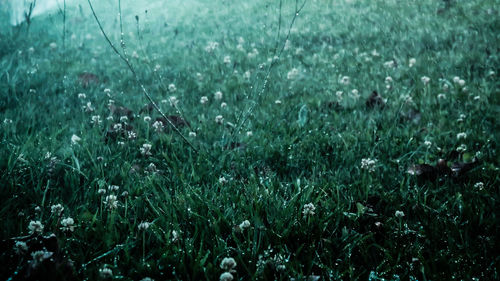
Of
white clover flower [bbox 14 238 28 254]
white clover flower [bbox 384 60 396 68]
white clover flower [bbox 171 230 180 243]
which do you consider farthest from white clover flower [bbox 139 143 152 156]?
white clover flower [bbox 384 60 396 68]

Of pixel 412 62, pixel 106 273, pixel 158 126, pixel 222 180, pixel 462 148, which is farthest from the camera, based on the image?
pixel 412 62

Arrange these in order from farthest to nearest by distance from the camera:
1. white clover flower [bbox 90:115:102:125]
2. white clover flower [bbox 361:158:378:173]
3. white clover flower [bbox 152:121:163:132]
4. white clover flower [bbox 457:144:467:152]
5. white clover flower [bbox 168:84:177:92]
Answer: white clover flower [bbox 168:84:177:92] → white clover flower [bbox 90:115:102:125] → white clover flower [bbox 152:121:163:132] → white clover flower [bbox 457:144:467:152] → white clover flower [bbox 361:158:378:173]

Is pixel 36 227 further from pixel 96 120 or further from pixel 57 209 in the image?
pixel 96 120

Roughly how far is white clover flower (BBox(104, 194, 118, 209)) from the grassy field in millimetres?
13

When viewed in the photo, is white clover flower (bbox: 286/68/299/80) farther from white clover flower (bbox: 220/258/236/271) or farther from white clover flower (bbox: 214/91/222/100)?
white clover flower (bbox: 220/258/236/271)

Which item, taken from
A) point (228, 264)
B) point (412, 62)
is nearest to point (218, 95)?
point (412, 62)

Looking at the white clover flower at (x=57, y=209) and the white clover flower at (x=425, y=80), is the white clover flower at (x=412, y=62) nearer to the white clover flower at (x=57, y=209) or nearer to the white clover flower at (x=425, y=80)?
the white clover flower at (x=425, y=80)

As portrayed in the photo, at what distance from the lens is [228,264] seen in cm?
175

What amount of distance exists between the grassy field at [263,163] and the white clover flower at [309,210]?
12mm

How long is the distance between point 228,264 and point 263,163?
121 centimetres

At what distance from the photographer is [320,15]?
25.6 feet

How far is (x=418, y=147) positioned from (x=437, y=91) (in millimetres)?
1445

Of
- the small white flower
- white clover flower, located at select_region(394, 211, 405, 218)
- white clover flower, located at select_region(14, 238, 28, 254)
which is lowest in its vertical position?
white clover flower, located at select_region(394, 211, 405, 218)

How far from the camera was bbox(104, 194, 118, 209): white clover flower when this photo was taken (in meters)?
2.21
